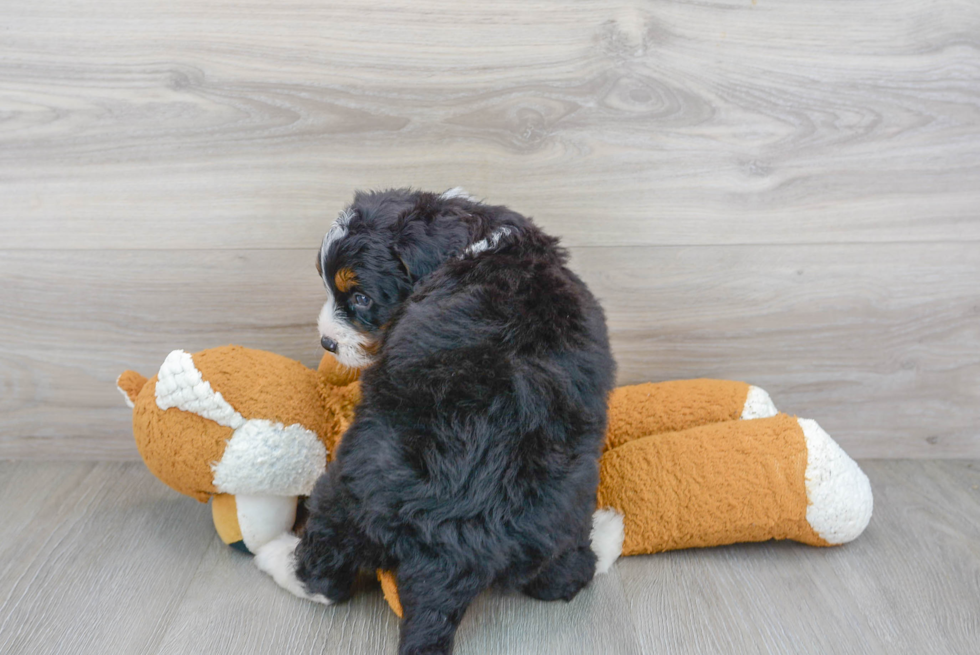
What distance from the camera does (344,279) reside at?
4.05 feet

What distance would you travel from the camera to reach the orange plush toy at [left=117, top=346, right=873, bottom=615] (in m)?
1.34

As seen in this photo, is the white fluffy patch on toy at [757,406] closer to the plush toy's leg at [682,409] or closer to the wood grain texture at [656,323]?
the plush toy's leg at [682,409]

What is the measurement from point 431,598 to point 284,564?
40cm

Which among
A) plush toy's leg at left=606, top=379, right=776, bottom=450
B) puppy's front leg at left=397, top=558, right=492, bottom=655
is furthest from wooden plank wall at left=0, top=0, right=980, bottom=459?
puppy's front leg at left=397, top=558, right=492, bottom=655

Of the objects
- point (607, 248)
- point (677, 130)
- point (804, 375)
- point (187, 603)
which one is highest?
point (677, 130)

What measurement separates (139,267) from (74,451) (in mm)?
548

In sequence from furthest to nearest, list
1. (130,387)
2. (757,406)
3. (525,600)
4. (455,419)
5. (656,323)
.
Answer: (656,323)
(757,406)
(130,387)
(525,600)
(455,419)

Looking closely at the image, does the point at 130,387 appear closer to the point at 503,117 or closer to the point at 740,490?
the point at 503,117

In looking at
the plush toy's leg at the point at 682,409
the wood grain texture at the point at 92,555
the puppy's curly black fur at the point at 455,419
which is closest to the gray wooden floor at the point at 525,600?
the wood grain texture at the point at 92,555

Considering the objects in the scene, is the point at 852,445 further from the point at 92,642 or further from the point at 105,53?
the point at 105,53

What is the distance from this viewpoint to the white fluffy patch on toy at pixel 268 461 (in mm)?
1337

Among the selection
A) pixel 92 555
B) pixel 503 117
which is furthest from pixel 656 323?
pixel 92 555

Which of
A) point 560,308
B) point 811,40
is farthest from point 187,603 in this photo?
point 811,40

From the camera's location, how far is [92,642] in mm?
1207
